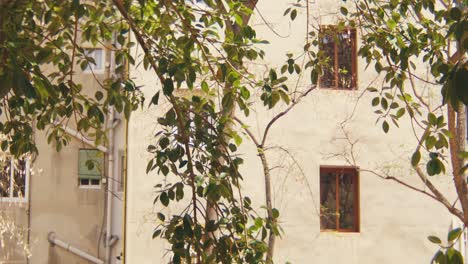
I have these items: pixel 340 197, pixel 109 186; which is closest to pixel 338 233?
pixel 340 197

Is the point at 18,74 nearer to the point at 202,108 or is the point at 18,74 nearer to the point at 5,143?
the point at 202,108

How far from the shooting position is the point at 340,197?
13.2m

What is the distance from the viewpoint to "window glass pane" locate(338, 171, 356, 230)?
13219 millimetres

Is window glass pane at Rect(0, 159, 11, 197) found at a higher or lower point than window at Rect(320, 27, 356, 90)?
lower

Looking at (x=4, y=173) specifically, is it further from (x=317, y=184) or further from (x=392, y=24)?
(x=392, y=24)

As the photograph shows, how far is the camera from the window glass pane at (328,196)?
13177mm

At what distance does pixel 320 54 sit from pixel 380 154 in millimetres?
6126

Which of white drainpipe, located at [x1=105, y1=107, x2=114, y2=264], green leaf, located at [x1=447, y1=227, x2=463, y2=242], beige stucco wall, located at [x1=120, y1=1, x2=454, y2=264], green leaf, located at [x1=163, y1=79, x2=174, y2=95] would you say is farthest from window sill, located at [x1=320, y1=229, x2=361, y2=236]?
green leaf, located at [x1=447, y1=227, x2=463, y2=242]

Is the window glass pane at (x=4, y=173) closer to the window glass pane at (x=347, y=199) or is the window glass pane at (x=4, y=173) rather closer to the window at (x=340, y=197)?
the window at (x=340, y=197)

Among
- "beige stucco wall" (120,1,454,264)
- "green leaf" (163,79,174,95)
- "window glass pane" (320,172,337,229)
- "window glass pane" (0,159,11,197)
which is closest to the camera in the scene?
"green leaf" (163,79,174,95)

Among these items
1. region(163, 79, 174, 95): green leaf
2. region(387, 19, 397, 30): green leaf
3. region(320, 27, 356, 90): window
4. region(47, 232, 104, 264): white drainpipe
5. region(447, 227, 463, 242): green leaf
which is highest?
region(320, 27, 356, 90): window

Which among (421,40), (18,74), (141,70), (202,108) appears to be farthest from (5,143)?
(141,70)

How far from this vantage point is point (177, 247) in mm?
5133

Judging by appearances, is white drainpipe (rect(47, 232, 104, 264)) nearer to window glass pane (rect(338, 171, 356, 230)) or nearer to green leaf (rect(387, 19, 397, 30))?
window glass pane (rect(338, 171, 356, 230))
